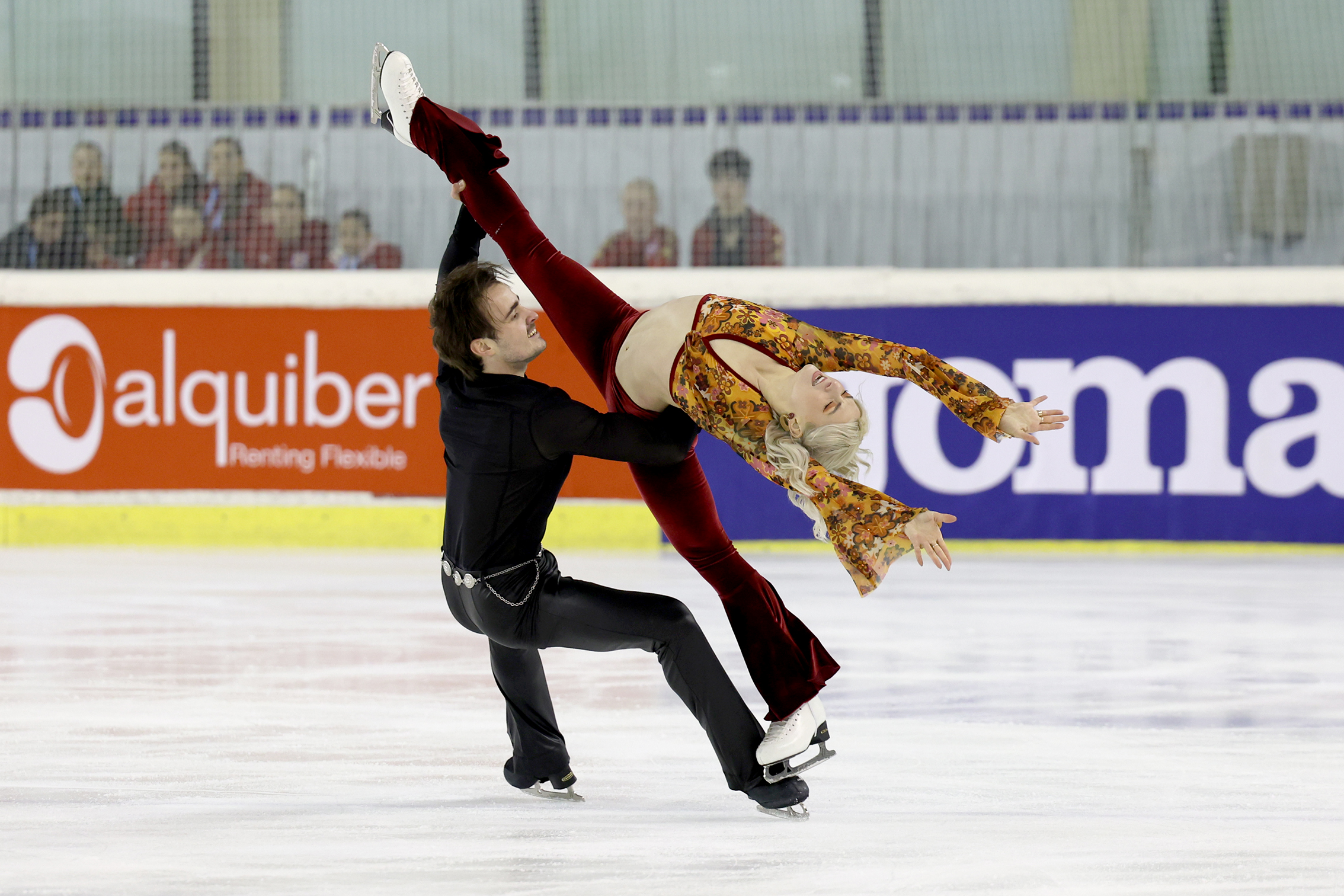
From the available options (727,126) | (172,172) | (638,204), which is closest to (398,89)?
(638,204)

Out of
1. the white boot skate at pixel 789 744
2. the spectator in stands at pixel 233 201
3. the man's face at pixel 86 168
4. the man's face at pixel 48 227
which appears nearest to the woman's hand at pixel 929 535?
the white boot skate at pixel 789 744

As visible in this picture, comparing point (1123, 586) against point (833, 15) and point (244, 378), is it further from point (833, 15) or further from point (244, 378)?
point (244, 378)

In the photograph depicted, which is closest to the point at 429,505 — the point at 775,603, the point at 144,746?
the point at 144,746

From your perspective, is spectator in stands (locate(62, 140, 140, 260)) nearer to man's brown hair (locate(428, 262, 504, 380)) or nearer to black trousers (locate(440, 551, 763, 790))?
man's brown hair (locate(428, 262, 504, 380))

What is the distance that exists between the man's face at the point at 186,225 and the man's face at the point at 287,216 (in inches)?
14.3

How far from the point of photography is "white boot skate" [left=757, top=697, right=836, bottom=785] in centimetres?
266

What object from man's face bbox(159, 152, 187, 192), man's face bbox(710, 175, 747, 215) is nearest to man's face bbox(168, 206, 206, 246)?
man's face bbox(159, 152, 187, 192)

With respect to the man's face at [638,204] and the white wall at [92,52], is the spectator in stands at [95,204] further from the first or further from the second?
the man's face at [638,204]

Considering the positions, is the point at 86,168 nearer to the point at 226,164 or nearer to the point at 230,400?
the point at 226,164

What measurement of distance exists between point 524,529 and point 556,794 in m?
0.53

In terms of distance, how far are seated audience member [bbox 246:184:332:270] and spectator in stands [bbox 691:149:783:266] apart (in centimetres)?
193

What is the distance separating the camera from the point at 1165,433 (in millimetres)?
7109

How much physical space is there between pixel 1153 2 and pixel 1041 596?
333cm

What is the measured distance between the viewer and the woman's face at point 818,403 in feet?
8.70
